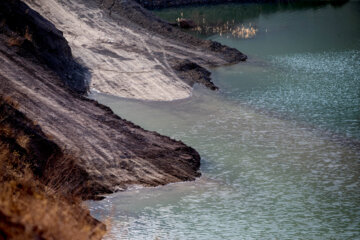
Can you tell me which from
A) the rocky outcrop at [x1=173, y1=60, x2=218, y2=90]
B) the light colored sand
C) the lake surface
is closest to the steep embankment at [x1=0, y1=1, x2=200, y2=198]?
the lake surface

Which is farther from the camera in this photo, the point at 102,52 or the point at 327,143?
the point at 102,52

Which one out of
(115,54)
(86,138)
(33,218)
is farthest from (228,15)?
(33,218)

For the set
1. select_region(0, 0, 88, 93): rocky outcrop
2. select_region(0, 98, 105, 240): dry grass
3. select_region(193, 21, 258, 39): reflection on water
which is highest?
select_region(193, 21, 258, 39): reflection on water

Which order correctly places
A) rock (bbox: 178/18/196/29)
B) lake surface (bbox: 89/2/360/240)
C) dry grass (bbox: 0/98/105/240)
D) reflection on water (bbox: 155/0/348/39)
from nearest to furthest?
dry grass (bbox: 0/98/105/240), lake surface (bbox: 89/2/360/240), reflection on water (bbox: 155/0/348/39), rock (bbox: 178/18/196/29)

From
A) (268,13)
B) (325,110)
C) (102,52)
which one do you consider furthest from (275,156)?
(268,13)

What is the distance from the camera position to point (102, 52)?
91.9 ft

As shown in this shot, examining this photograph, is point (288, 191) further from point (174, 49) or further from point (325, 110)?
point (174, 49)

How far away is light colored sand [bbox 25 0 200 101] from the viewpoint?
80.6 ft

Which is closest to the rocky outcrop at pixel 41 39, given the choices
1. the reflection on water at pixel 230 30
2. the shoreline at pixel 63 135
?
the shoreline at pixel 63 135

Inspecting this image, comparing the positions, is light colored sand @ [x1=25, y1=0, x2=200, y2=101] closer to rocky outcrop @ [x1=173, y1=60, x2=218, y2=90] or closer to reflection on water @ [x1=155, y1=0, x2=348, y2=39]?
rocky outcrop @ [x1=173, y1=60, x2=218, y2=90]

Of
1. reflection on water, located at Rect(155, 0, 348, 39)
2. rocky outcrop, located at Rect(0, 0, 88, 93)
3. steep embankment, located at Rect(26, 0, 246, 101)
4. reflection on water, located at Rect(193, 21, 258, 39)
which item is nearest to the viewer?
rocky outcrop, located at Rect(0, 0, 88, 93)

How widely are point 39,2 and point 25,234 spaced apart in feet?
88.2

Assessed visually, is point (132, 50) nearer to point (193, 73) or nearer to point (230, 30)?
point (193, 73)

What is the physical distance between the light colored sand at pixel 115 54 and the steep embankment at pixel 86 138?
4.43m
